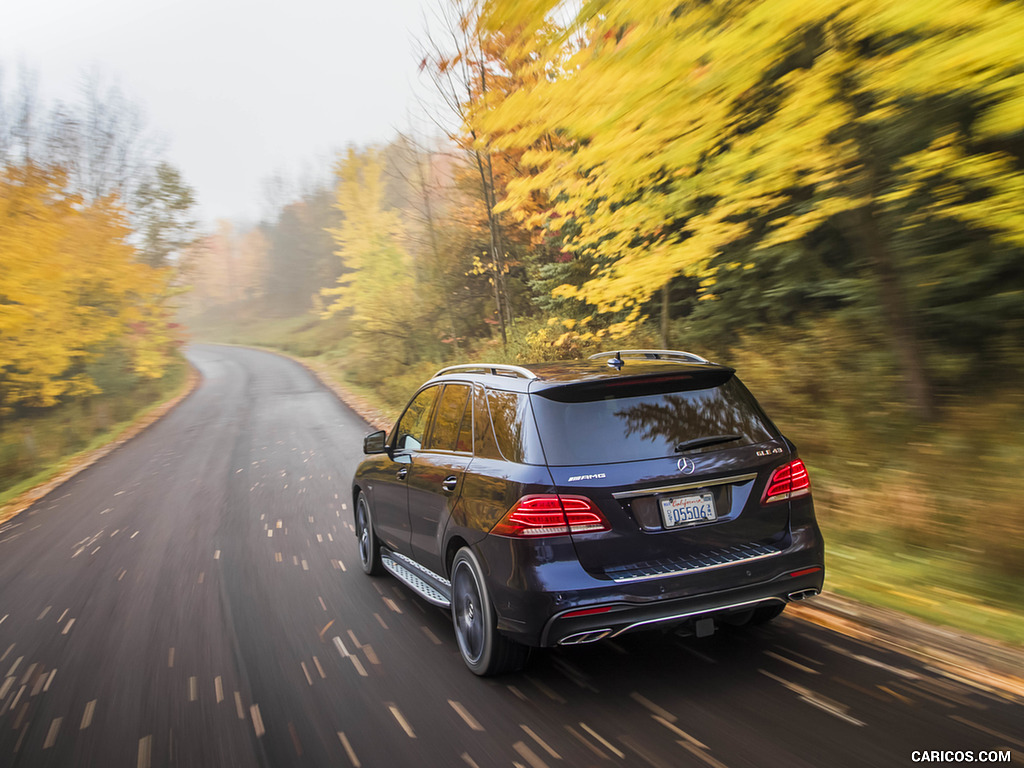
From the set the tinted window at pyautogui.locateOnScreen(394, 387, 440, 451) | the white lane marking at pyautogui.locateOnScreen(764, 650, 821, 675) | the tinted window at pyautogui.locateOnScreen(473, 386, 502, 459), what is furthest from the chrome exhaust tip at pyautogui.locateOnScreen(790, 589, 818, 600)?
the tinted window at pyautogui.locateOnScreen(394, 387, 440, 451)

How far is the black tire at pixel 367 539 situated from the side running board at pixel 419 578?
123 mm

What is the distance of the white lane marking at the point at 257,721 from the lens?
11.6 feet

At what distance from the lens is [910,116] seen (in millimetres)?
6625

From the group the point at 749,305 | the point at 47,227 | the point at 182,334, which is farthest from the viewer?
the point at 182,334

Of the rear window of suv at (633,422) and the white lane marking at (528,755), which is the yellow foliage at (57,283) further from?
the white lane marking at (528,755)

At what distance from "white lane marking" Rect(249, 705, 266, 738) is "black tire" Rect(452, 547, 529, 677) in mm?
1120

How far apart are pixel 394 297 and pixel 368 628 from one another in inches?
842

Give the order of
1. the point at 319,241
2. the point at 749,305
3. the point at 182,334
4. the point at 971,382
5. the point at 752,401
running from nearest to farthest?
1. the point at 752,401
2. the point at 971,382
3. the point at 749,305
4. the point at 182,334
5. the point at 319,241

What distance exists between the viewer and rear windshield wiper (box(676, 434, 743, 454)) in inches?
145

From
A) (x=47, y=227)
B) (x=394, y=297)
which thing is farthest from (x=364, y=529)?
(x=394, y=297)

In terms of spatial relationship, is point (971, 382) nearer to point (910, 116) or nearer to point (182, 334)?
point (910, 116)

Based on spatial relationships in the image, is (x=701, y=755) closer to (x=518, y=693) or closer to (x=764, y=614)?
(x=518, y=693)

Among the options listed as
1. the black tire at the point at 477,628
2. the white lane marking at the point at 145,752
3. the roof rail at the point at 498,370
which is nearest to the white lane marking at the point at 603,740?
the black tire at the point at 477,628

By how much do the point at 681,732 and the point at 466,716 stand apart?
1029mm
